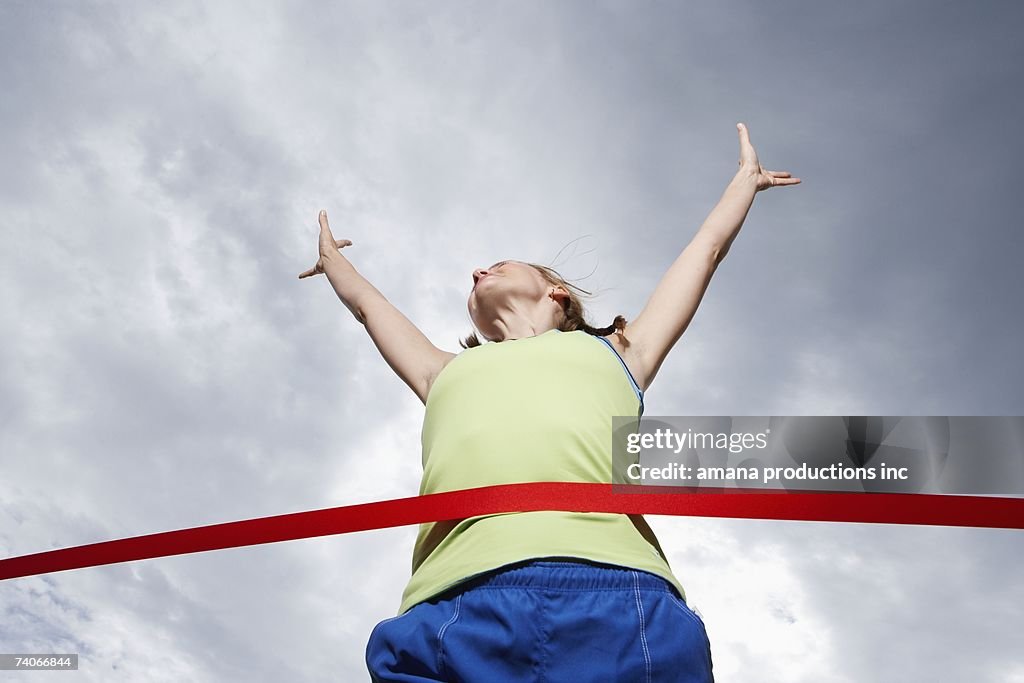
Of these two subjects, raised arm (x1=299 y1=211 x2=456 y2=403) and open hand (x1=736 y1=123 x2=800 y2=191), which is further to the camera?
open hand (x1=736 y1=123 x2=800 y2=191)

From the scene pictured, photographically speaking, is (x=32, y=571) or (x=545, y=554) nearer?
(x=545, y=554)

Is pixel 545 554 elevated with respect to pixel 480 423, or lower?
lower

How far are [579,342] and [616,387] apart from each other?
0.20 metres

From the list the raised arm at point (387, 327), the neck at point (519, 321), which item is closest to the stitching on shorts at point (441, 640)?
the raised arm at point (387, 327)

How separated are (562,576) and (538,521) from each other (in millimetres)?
147

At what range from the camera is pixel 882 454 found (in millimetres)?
2379

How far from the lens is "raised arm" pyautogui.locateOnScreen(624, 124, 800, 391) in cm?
255

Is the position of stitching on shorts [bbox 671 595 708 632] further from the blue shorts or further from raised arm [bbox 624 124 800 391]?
raised arm [bbox 624 124 800 391]

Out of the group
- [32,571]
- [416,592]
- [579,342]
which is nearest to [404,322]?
[579,342]

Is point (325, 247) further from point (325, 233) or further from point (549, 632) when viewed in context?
point (549, 632)

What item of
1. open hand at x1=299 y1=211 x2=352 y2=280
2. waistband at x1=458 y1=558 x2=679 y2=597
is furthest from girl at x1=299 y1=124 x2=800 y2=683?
open hand at x1=299 y1=211 x2=352 y2=280

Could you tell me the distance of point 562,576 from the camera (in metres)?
1.72

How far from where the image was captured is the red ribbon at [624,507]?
5.76ft

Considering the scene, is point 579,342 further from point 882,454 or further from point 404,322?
point 882,454
